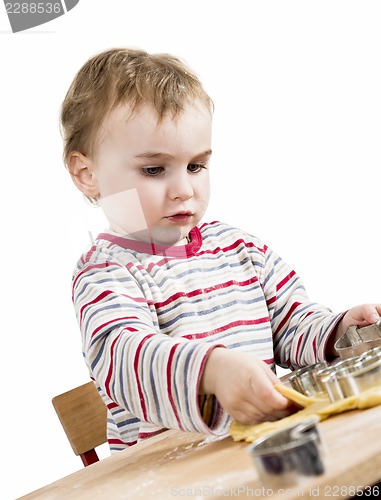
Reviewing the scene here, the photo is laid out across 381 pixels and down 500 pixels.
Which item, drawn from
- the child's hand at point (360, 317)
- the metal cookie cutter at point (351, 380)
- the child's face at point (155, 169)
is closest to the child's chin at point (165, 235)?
the child's face at point (155, 169)

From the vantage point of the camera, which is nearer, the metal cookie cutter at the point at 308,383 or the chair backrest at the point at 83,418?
the metal cookie cutter at the point at 308,383

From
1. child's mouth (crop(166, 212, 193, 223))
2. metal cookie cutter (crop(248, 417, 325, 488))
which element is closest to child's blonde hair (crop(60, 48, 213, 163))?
child's mouth (crop(166, 212, 193, 223))

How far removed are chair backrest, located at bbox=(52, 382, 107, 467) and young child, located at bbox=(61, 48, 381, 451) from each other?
12 centimetres

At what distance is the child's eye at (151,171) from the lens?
92cm

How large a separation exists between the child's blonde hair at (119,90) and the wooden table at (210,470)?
1.34 ft

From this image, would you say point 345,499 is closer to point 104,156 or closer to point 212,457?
point 212,457

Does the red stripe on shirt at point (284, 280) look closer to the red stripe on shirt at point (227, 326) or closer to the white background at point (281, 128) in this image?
the red stripe on shirt at point (227, 326)

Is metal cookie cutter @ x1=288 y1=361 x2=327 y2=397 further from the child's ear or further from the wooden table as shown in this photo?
A: the child's ear

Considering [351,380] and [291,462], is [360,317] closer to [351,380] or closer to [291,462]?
[351,380]

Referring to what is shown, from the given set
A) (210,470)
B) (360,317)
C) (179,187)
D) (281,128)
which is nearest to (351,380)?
(210,470)

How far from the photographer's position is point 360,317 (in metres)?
0.88

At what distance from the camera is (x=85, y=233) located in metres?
1.13

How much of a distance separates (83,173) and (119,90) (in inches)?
5.2

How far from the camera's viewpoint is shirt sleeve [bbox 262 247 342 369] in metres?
0.94
